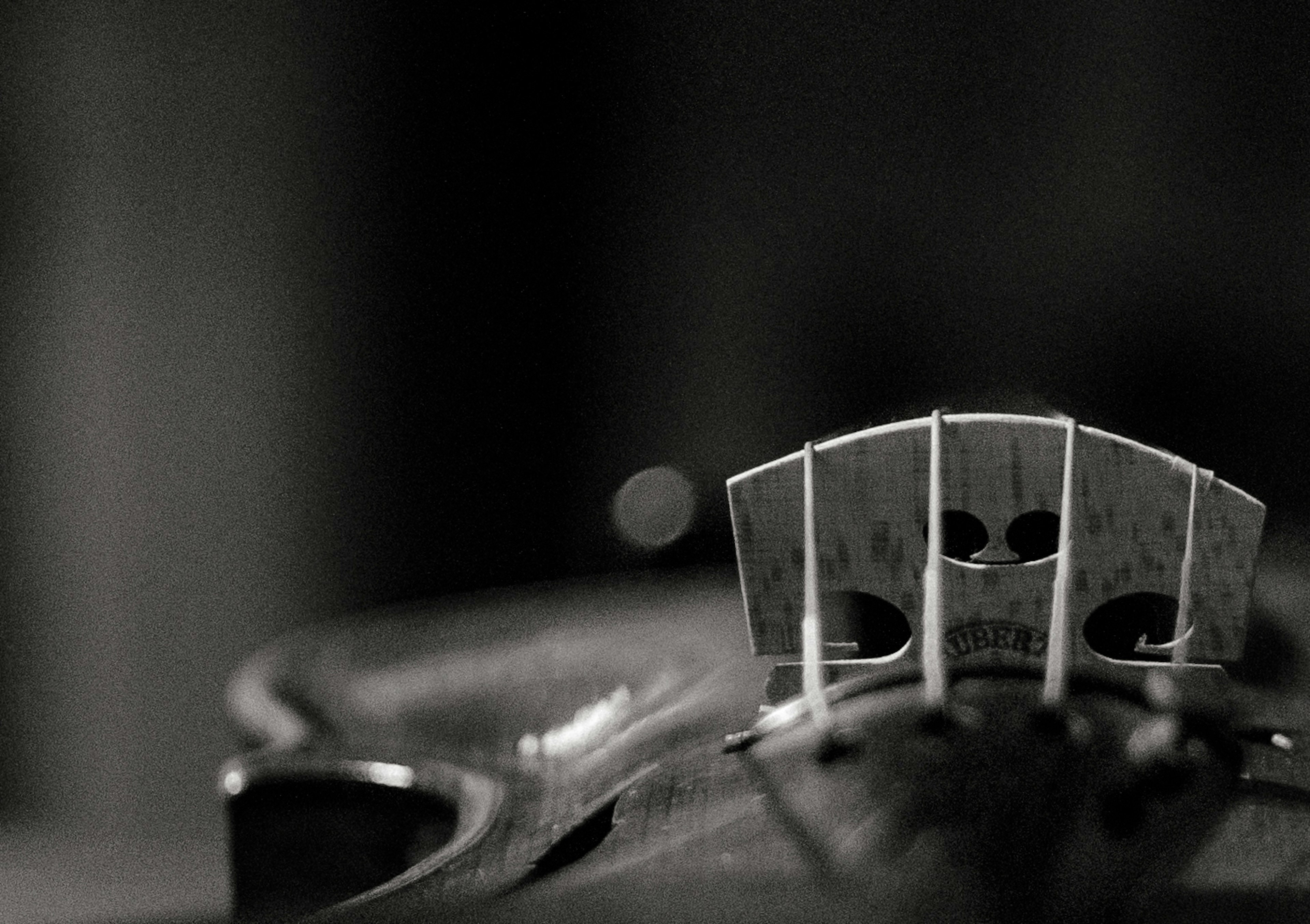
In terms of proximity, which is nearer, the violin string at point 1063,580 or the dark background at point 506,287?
the violin string at point 1063,580

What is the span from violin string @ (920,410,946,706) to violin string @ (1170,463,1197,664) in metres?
0.07

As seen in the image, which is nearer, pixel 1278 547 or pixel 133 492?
pixel 1278 547

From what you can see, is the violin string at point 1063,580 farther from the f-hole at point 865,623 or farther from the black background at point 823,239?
the black background at point 823,239

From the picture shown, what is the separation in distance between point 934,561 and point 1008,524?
0.08ft

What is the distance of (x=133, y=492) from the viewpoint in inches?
69.2

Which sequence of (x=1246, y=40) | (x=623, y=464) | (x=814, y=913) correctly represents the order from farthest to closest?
1. (x=623, y=464)
2. (x=1246, y=40)
3. (x=814, y=913)

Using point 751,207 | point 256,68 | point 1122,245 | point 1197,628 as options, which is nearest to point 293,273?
point 256,68

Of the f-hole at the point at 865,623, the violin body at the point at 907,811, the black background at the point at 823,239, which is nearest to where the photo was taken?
the violin body at the point at 907,811

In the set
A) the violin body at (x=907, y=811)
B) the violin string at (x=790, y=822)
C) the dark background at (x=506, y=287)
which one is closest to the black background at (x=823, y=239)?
the dark background at (x=506, y=287)

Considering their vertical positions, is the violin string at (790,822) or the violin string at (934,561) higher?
the violin string at (934,561)

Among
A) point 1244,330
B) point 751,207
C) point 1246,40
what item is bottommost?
point 1244,330

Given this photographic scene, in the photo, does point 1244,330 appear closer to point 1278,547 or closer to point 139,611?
point 1278,547

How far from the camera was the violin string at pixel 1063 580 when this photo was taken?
424mm

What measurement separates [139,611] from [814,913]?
1.61 meters
